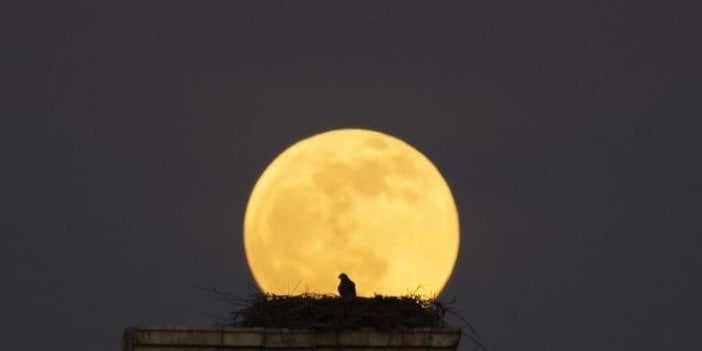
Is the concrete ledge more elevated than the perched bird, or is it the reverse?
the perched bird

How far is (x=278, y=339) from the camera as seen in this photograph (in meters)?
22.7

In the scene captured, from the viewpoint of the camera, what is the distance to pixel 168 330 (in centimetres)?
2225

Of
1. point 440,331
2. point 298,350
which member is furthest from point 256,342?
point 440,331

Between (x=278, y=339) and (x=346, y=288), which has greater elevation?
(x=346, y=288)

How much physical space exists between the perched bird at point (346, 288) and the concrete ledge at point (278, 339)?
2.47 feet

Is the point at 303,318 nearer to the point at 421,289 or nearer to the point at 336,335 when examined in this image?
the point at 336,335

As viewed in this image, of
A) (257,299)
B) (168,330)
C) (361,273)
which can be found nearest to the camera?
(168,330)

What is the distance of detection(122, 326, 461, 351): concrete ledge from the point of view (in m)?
22.3

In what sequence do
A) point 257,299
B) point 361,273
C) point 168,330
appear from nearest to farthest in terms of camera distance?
1. point 168,330
2. point 257,299
3. point 361,273

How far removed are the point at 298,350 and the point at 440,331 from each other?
1.82 m

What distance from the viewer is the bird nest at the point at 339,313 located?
2308 centimetres

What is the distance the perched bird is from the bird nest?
17 cm

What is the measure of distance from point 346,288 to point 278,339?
179 centimetres

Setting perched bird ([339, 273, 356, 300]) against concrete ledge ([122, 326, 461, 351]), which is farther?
perched bird ([339, 273, 356, 300])
